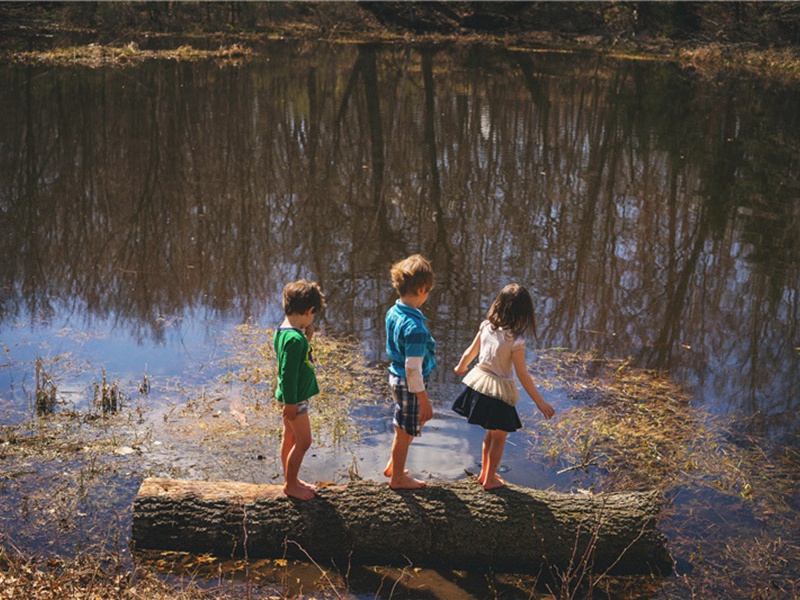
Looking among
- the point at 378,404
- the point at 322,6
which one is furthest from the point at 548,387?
the point at 322,6

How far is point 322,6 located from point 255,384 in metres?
43.9

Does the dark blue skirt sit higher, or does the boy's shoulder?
the boy's shoulder

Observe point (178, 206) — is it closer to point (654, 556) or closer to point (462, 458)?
point (462, 458)

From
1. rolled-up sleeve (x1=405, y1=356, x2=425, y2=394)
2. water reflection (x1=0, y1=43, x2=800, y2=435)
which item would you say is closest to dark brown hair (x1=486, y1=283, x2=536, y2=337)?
rolled-up sleeve (x1=405, y1=356, x2=425, y2=394)

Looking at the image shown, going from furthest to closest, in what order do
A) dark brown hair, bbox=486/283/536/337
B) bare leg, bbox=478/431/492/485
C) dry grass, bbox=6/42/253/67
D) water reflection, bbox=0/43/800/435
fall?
dry grass, bbox=6/42/253/67 → water reflection, bbox=0/43/800/435 → bare leg, bbox=478/431/492/485 → dark brown hair, bbox=486/283/536/337

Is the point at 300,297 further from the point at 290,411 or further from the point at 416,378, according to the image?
the point at 416,378

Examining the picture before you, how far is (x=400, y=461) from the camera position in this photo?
16.6 ft

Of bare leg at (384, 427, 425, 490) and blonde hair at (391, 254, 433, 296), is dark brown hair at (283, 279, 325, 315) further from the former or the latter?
bare leg at (384, 427, 425, 490)

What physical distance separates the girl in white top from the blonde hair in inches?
17.7

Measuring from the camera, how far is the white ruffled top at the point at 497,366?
16.5 ft

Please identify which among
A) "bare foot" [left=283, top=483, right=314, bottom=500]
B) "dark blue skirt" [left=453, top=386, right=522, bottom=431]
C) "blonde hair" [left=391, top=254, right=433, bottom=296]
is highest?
"blonde hair" [left=391, top=254, right=433, bottom=296]

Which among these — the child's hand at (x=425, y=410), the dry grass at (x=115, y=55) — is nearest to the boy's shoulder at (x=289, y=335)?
the child's hand at (x=425, y=410)

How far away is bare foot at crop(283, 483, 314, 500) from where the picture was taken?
5.01 m

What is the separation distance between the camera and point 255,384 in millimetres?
7188
